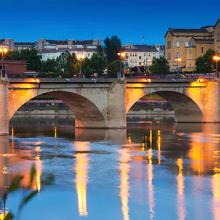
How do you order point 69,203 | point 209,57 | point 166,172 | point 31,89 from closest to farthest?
point 69,203 → point 166,172 → point 31,89 → point 209,57

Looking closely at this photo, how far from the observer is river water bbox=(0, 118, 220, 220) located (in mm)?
25391

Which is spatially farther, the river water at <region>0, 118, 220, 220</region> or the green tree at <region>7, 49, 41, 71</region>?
the green tree at <region>7, 49, 41, 71</region>

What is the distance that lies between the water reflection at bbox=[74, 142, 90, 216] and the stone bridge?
10.0 meters

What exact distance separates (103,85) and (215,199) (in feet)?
130

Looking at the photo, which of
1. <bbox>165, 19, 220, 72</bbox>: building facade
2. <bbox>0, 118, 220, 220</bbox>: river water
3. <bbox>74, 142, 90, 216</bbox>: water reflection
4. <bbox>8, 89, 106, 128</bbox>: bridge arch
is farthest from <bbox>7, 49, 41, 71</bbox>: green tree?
<bbox>74, 142, 90, 216</bbox>: water reflection

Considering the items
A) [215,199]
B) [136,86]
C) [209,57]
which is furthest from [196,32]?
[215,199]

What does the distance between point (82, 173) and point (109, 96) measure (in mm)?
31390

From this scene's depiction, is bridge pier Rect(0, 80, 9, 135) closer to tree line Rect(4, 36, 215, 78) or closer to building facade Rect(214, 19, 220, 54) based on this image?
tree line Rect(4, 36, 215, 78)

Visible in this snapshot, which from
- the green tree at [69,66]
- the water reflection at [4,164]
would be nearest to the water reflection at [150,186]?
the water reflection at [4,164]

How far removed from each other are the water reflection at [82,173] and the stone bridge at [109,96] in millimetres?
10009

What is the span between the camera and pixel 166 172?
115 ft

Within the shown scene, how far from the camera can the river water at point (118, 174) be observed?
25.4m

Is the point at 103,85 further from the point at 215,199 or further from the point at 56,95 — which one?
the point at 215,199

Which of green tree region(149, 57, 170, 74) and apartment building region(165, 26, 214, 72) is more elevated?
apartment building region(165, 26, 214, 72)
